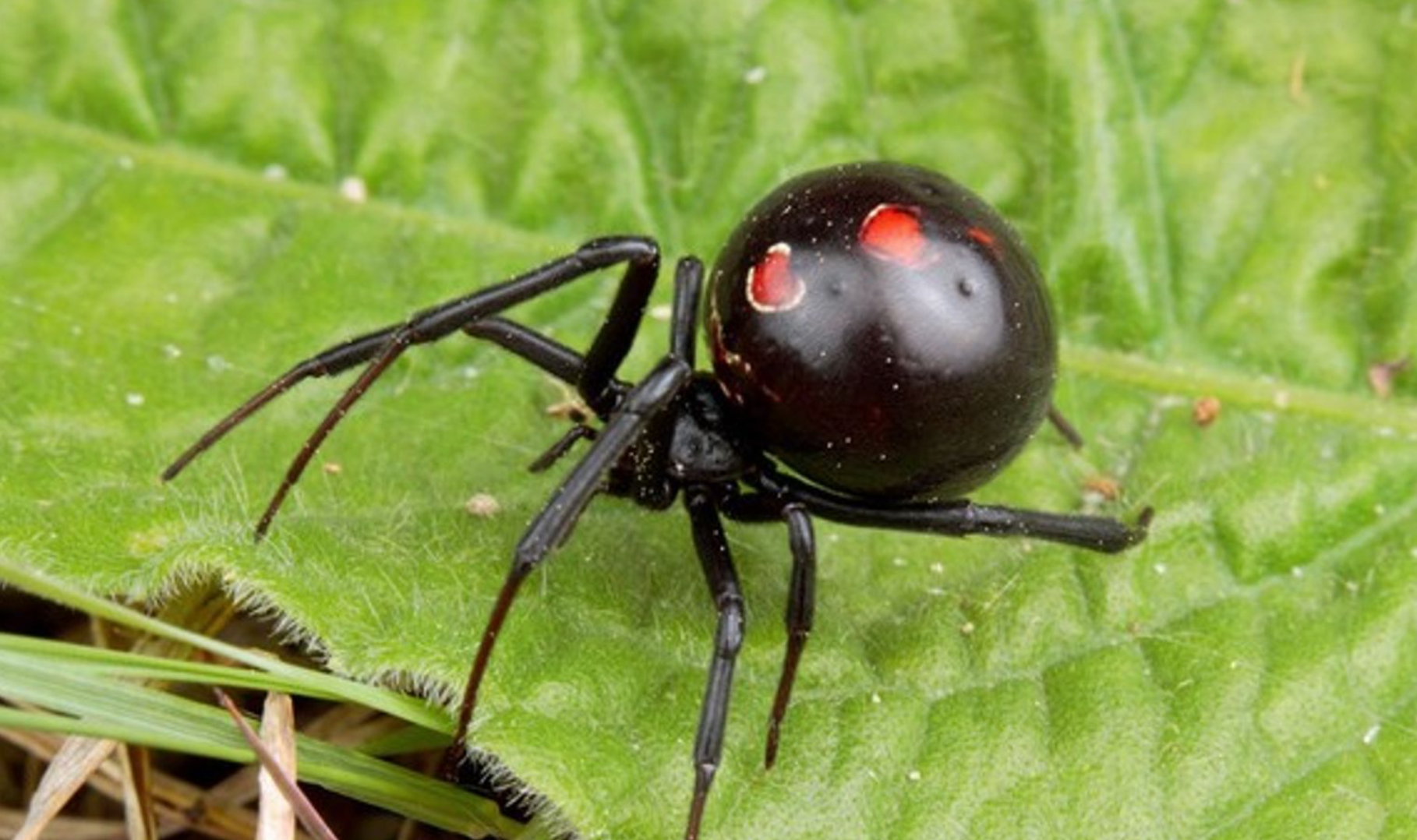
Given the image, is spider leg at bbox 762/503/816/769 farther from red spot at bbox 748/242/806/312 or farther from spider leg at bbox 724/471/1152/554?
red spot at bbox 748/242/806/312

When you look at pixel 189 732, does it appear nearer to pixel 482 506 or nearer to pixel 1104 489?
pixel 482 506

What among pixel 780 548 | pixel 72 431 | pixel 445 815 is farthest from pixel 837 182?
pixel 72 431

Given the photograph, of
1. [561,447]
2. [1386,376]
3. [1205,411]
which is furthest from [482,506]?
[1386,376]

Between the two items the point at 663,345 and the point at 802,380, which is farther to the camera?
the point at 663,345

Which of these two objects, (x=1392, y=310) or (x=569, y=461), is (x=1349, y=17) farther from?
(x=569, y=461)

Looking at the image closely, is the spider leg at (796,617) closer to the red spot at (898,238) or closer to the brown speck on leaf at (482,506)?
the red spot at (898,238)

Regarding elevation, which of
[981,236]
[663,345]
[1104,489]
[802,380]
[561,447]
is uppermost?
[981,236]

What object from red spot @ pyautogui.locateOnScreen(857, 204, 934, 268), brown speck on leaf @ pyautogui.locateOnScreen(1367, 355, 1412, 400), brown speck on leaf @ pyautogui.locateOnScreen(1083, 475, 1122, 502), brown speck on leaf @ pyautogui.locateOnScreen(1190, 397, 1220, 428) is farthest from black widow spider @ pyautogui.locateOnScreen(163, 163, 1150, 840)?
brown speck on leaf @ pyautogui.locateOnScreen(1367, 355, 1412, 400)
